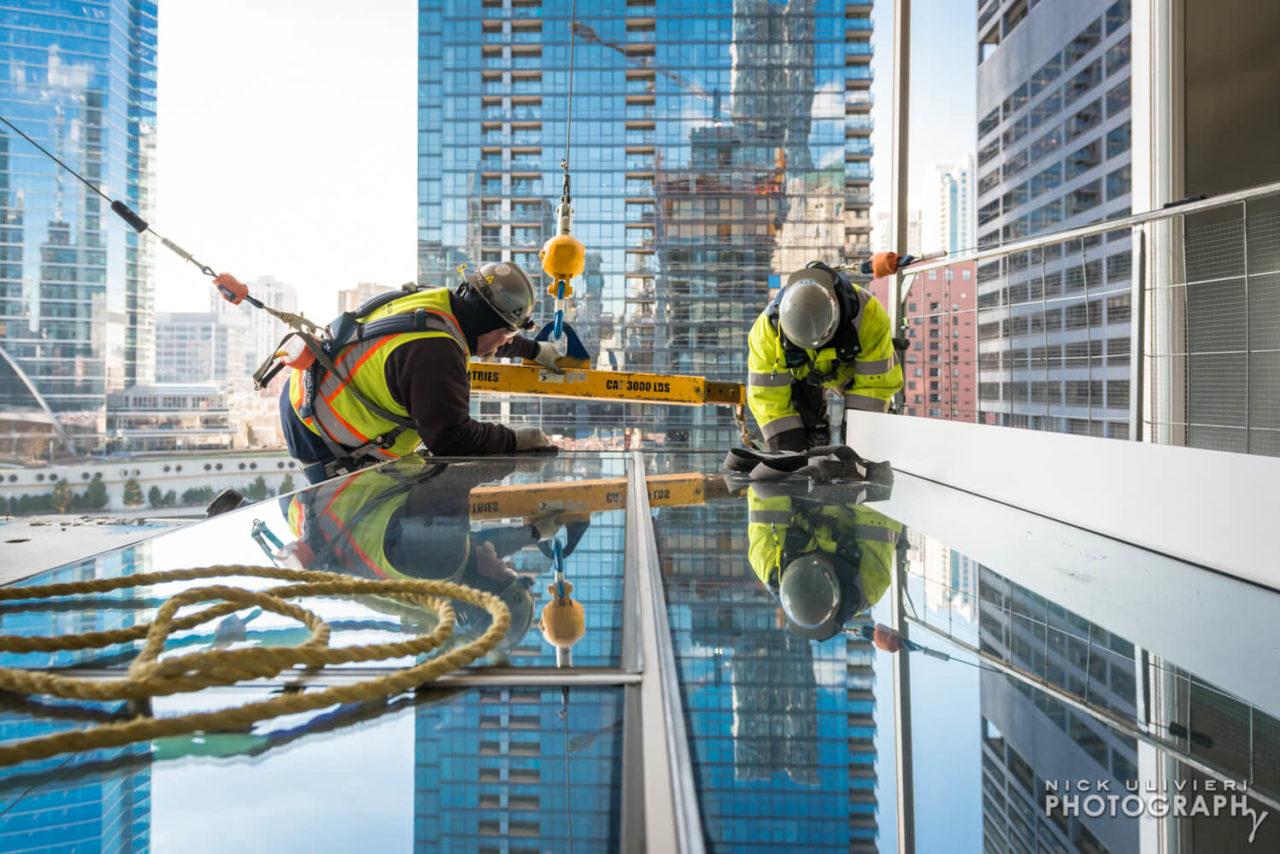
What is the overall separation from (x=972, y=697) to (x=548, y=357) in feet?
8.15

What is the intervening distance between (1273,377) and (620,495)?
9.72ft

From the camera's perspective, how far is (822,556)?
1046 millimetres

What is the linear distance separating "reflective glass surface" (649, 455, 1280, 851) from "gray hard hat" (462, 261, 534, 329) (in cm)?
161

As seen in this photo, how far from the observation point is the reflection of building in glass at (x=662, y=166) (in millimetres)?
10094

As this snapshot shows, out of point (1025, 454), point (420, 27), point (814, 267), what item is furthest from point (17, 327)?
point (1025, 454)

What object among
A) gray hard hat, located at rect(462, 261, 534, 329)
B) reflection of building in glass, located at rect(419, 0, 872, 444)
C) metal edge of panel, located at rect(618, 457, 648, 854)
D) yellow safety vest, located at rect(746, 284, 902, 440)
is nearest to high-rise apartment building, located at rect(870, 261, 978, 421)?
yellow safety vest, located at rect(746, 284, 902, 440)

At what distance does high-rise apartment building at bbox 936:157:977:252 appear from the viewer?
645 cm

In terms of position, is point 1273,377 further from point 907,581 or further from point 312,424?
point 312,424

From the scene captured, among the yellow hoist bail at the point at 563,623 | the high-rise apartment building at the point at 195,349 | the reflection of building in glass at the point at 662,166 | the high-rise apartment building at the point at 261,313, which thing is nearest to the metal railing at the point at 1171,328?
the yellow hoist bail at the point at 563,623

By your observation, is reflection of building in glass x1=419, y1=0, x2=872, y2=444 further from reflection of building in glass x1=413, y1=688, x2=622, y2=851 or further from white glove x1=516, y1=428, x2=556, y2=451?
reflection of building in glass x1=413, y1=688, x2=622, y2=851

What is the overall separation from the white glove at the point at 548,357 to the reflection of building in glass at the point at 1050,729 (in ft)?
7.51

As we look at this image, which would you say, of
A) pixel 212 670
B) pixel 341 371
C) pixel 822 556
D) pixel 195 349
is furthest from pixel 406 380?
pixel 195 349

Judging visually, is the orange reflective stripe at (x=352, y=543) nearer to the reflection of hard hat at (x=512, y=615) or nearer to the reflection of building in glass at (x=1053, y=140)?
the reflection of hard hat at (x=512, y=615)

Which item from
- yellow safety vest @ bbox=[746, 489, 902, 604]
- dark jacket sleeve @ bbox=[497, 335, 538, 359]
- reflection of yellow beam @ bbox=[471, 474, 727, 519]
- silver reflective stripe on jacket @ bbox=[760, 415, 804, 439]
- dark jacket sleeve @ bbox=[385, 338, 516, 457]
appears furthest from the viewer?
dark jacket sleeve @ bbox=[497, 335, 538, 359]
